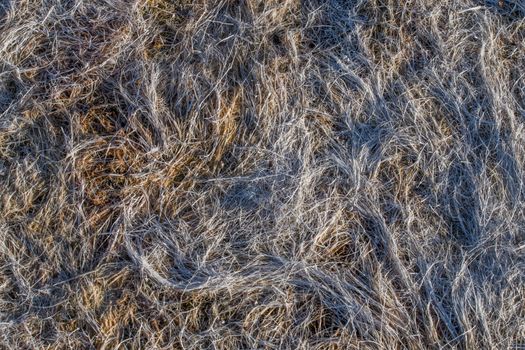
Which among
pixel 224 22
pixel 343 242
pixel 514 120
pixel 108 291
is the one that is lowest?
pixel 108 291

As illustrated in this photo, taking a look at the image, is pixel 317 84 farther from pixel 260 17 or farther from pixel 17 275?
pixel 17 275

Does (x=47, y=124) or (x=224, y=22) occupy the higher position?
(x=224, y=22)

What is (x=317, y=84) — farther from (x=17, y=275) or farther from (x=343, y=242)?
(x=17, y=275)

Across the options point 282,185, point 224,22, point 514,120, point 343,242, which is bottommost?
point 343,242

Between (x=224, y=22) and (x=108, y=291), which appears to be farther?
(x=224, y=22)

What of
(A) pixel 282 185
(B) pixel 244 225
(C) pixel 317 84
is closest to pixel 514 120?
(C) pixel 317 84

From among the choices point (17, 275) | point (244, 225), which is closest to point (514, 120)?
point (244, 225)
